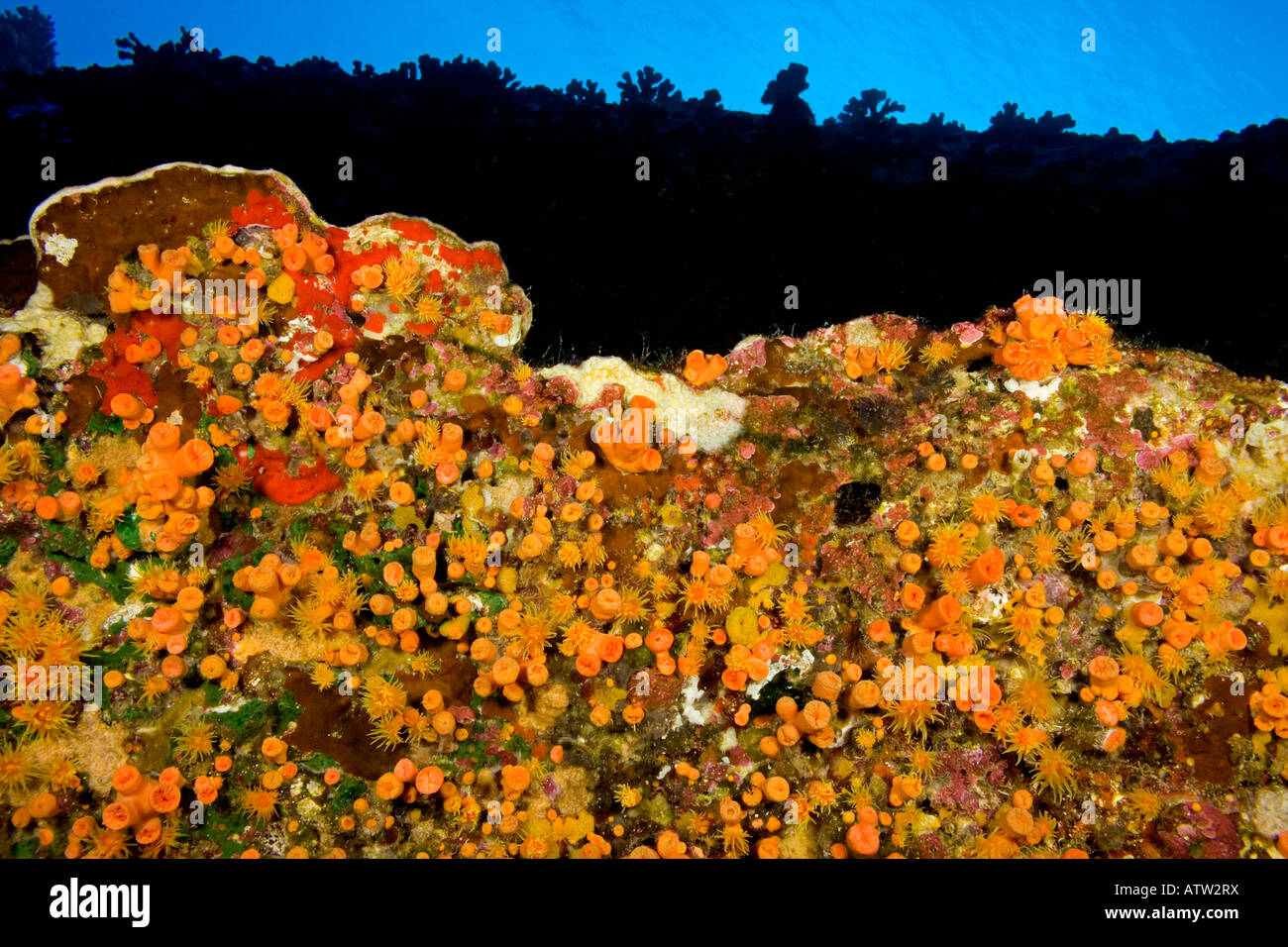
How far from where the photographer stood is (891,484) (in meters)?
4.02

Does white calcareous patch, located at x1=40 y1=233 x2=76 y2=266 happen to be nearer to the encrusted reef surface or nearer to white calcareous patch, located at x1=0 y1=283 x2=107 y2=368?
the encrusted reef surface

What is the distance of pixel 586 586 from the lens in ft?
12.2

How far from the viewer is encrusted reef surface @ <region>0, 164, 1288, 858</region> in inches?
135

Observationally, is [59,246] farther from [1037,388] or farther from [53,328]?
[1037,388]

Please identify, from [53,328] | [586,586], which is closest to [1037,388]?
[586,586]

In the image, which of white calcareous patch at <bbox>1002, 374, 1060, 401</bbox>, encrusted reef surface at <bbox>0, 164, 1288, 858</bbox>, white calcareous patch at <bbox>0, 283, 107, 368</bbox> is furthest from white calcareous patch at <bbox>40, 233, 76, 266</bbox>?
white calcareous patch at <bbox>1002, 374, 1060, 401</bbox>

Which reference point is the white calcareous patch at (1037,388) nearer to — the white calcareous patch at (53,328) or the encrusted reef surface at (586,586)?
the encrusted reef surface at (586,586)

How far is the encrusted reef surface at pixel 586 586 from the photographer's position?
11.3 ft

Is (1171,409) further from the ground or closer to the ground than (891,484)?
further from the ground

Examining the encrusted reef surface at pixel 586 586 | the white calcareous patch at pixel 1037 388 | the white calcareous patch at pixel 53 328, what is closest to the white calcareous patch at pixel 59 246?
the encrusted reef surface at pixel 586 586

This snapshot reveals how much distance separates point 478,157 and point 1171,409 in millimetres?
11312

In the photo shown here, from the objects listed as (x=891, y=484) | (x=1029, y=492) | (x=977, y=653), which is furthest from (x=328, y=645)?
(x=1029, y=492)
